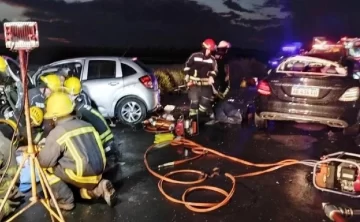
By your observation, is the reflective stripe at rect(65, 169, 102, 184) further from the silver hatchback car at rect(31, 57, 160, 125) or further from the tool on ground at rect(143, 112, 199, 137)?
the silver hatchback car at rect(31, 57, 160, 125)

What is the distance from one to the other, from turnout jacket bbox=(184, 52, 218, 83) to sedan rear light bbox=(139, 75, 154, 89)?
99 cm

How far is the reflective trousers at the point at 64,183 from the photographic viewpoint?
497 centimetres

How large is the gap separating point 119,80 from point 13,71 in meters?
2.32

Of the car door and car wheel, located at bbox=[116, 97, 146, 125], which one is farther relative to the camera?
car wheel, located at bbox=[116, 97, 146, 125]

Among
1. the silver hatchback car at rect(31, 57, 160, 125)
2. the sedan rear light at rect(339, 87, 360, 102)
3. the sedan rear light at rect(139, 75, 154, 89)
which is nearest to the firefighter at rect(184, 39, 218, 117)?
the sedan rear light at rect(139, 75, 154, 89)

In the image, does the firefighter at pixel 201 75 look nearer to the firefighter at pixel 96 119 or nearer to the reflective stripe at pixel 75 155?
the firefighter at pixel 96 119

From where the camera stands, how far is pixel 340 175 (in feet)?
17.2

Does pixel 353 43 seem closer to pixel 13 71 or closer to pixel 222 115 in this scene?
pixel 222 115

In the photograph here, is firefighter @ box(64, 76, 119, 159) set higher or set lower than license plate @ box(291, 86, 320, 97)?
lower

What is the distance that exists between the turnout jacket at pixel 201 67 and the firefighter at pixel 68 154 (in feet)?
14.6

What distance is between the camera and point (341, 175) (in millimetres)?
5219

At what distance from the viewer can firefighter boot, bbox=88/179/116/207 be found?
5.17 m

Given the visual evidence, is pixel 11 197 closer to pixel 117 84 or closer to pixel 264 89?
pixel 117 84

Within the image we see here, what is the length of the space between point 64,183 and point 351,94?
16.9ft
